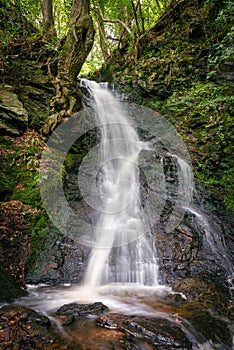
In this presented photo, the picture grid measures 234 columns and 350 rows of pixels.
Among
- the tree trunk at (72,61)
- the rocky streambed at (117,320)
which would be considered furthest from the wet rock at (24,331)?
the tree trunk at (72,61)

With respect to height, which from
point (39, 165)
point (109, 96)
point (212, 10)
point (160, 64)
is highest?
point (212, 10)

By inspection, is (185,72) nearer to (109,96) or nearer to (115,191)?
(109,96)

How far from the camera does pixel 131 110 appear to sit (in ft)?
35.3

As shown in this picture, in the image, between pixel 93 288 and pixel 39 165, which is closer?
pixel 93 288

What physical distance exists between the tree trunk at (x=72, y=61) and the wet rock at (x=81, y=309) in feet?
17.2

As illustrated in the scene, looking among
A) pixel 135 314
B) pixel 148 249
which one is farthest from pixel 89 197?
pixel 135 314

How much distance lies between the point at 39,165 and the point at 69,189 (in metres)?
0.94

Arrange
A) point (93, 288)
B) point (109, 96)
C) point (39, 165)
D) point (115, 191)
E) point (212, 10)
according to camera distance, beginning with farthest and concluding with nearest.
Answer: point (109, 96), point (212, 10), point (115, 191), point (39, 165), point (93, 288)

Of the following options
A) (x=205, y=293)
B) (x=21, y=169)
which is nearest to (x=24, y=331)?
(x=205, y=293)

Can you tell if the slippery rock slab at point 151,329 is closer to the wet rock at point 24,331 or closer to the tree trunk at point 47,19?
the wet rock at point 24,331

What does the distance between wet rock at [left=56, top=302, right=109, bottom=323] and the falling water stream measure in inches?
7.3

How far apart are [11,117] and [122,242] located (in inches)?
157

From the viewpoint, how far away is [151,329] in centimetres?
307

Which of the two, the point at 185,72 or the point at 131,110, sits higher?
the point at 185,72
